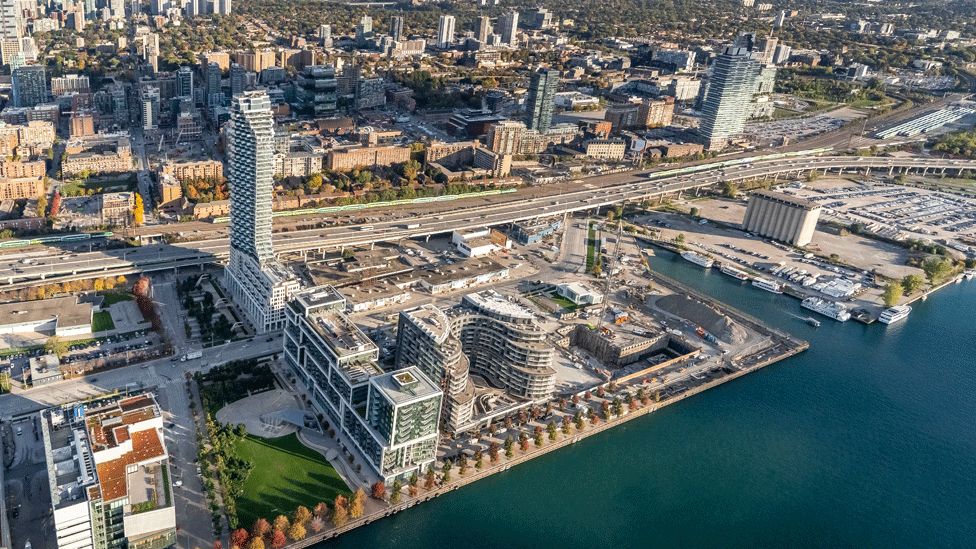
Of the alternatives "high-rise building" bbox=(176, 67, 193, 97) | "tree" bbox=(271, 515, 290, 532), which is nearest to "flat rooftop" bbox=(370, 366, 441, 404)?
"tree" bbox=(271, 515, 290, 532)

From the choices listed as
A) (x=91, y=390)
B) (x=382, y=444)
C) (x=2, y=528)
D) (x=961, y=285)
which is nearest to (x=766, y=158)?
(x=961, y=285)

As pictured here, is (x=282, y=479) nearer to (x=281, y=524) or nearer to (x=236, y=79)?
(x=281, y=524)

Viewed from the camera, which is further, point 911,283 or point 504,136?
point 504,136

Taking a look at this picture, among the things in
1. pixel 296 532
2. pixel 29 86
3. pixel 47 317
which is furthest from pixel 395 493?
pixel 29 86

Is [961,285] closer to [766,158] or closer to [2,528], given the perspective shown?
[766,158]

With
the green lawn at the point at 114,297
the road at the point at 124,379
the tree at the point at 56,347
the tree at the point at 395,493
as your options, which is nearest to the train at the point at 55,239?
the green lawn at the point at 114,297

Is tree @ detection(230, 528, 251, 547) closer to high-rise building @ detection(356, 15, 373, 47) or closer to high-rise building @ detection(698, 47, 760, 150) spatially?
high-rise building @ detection(698, 47, 760, 150)

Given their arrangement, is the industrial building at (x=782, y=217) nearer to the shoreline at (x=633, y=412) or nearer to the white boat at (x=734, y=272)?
Result: the white boat at (x=734, y=272)
